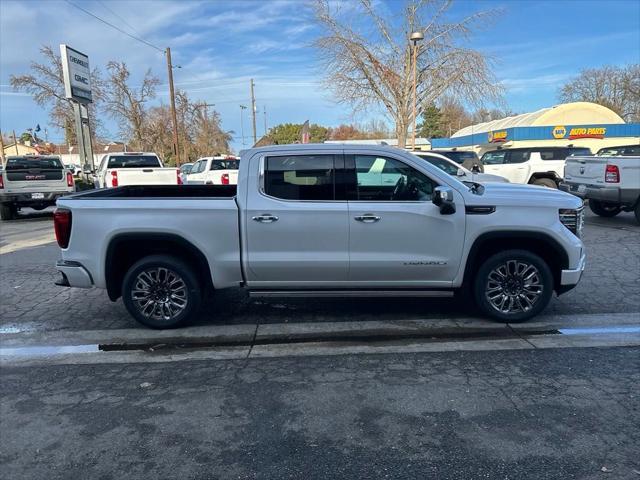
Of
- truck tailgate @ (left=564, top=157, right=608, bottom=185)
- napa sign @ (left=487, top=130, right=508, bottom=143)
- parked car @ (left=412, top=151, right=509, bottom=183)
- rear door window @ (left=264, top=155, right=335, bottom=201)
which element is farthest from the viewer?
napa sign @ (left=487, top=130, right=508, bottom=143)

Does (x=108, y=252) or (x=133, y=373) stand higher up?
(x=108, y=252)

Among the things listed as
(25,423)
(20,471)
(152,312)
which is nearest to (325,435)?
(20,471)

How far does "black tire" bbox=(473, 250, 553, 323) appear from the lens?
4961mm

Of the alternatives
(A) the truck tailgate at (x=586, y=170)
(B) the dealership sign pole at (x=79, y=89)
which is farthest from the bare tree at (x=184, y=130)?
(A) the truck tailgate at (x=586, y=170)

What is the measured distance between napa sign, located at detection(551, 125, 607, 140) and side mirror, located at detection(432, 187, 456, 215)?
41.0 m

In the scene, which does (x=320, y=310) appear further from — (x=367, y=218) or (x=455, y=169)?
(x=455, y=169)

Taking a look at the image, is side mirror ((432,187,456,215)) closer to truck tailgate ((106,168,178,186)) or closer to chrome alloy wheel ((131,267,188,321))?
chrome alloy wheel ((131,267,188,321))

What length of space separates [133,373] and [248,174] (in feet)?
7.04

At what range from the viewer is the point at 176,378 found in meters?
4.05

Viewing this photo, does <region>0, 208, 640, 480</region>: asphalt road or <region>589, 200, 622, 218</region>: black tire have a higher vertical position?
<region>589, 200, 622, 218</region>: black tire

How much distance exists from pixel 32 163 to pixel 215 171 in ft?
19.4

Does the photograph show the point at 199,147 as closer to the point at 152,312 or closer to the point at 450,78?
the point at 450,78

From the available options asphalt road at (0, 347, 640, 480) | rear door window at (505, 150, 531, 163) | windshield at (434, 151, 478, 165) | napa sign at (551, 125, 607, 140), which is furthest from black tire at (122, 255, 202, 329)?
napa sign at (551, 125, 607, 140)

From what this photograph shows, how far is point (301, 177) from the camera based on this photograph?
16.3 ft
